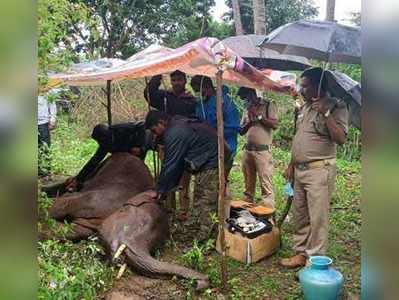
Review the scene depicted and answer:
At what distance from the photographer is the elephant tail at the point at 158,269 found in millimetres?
3662

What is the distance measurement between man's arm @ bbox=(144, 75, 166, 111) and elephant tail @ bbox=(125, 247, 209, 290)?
2.08 meters

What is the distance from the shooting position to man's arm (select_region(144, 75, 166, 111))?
215 inches

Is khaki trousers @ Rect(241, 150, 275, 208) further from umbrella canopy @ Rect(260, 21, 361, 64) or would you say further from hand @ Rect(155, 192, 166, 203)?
umbrella canopy @ Rect(260, 21, 361, 64)

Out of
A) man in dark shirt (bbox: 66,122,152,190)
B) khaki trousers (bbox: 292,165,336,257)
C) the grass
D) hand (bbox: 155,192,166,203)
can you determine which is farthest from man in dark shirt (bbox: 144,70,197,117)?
khaki trousers (bbox: 292,165,336,257)

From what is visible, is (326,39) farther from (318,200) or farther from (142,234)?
(142,234)

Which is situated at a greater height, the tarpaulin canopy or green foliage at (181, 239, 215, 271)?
the tarpaulin canopy

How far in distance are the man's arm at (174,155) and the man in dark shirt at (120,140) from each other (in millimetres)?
1044

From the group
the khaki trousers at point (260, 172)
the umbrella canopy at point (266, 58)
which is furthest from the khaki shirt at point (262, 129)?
the umbrella canopy at point (266, 58)

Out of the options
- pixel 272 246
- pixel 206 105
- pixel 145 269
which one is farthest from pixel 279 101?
pixel 145 269

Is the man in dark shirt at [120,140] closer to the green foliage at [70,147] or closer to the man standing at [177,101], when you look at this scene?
the man standing at [177,101]

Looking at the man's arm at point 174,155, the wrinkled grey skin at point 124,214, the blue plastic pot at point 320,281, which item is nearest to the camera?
the blue plastic pot at point 320,281

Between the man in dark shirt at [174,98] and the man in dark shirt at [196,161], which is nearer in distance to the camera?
the man in dark shirt at [196,161]
